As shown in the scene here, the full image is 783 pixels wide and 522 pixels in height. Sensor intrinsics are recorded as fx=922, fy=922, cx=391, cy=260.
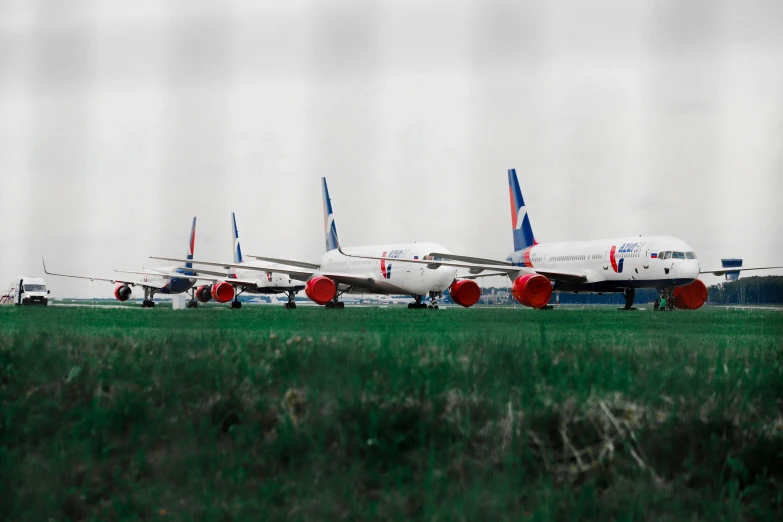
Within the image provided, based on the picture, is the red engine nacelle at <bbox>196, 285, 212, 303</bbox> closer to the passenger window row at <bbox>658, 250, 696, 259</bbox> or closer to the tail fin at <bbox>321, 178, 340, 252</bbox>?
the tail fin at <bbox>321, 178, 340, 252</bbox>

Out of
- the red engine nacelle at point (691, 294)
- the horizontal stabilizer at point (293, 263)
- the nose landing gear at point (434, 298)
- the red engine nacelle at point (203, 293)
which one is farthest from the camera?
the red engine nacelle at point (203, 293)

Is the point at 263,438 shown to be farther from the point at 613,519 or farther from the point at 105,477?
the point at 613,519

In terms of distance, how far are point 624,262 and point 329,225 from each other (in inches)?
1014

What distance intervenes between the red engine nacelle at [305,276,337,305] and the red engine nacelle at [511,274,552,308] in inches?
496

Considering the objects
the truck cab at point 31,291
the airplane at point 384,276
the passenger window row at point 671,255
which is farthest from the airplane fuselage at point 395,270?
the truck cab at point 31,291

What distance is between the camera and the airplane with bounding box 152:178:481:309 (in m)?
48.2

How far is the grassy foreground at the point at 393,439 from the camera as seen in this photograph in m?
7.56

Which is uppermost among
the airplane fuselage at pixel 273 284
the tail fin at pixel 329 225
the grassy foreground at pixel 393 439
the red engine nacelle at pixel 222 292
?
the tail fin at pixel 329 225

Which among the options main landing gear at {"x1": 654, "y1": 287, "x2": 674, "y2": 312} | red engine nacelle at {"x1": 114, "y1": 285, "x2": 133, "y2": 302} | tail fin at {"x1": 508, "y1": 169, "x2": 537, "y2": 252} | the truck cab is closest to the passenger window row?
main landing gear at {"x1": 654, "y1": 287, "x2": 674, "y2": 312}

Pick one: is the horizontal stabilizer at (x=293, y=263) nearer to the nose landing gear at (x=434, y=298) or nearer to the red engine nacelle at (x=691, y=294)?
the nose landing gear at (x=434, y=298)

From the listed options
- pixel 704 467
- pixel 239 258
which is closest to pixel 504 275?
pixel 239 258

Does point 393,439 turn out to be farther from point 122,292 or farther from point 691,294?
point 122,292

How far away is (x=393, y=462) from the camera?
8125mm

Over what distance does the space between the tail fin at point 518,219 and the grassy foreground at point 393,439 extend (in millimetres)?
50500
